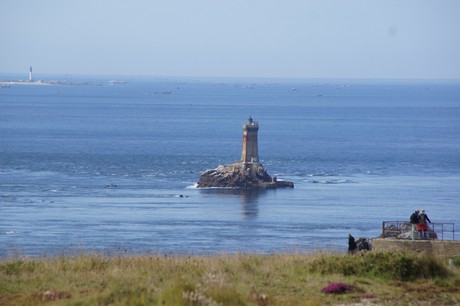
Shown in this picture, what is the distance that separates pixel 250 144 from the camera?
3511 inches

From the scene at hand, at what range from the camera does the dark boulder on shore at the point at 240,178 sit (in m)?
85.4

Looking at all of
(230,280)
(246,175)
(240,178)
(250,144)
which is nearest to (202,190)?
(240,178)

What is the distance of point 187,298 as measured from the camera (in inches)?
559

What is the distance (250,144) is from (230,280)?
72.1m

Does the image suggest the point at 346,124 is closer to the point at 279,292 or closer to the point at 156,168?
the point at 156,168

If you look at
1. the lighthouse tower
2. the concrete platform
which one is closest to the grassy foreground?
the concrete platform

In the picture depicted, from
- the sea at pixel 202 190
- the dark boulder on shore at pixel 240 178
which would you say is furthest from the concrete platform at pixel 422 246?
the dark boulder on shore at pixel 240 178

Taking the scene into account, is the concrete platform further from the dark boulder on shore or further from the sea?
the dark boulder on shore

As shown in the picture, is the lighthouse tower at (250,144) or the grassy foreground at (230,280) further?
the lighthouse tower at (250,144)

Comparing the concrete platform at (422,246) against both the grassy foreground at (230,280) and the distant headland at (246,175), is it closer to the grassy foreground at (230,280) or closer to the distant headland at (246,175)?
the grassy foreground at (230,280)

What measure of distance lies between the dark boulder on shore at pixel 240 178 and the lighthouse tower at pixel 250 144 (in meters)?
0.89

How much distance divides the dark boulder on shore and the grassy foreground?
214 feet

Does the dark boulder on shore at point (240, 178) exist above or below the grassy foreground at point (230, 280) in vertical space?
below

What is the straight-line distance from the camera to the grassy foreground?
14945 mm
